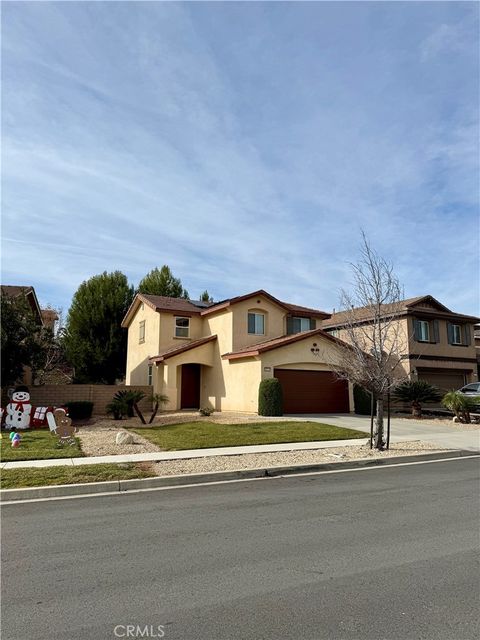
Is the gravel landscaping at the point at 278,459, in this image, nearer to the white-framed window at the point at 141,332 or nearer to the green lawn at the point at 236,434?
the green lawn at the point at 236,434

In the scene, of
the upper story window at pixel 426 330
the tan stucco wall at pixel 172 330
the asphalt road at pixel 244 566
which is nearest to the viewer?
the asphalt road at pixel 244 566

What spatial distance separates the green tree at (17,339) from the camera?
18.4 m

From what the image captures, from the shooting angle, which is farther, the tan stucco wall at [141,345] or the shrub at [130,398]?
the tan stucco wall at [141,345]

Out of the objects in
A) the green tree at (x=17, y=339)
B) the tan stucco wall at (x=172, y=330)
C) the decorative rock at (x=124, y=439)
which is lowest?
the decorative rock at (x=124, y=439)

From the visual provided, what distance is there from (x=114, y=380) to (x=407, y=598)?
3550 cm

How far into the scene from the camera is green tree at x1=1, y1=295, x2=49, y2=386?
1839cm

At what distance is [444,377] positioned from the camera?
104 ft

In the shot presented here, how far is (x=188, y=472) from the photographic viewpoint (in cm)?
961

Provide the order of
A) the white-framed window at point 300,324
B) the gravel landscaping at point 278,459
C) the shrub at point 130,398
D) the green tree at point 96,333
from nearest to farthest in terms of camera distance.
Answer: the gravel landscaping at point 278,459, the shrub at point 130,398, the white-framed window at point 300,324, the green tree at point 96,333

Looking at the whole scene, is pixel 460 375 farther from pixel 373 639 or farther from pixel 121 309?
pixel 373 639

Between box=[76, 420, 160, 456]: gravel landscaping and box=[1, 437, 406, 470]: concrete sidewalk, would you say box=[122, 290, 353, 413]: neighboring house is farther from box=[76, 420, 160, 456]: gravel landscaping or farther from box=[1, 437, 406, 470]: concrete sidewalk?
box=[1, 437, 406, 470]: concrete sidewalk

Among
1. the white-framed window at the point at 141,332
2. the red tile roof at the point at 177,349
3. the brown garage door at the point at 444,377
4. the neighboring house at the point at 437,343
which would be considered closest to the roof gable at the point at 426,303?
the neighboring house at the point at 437,343

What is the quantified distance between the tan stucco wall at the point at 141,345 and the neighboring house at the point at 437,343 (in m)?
10.7

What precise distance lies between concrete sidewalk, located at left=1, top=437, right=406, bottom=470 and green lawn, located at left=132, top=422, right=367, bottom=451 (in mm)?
487
